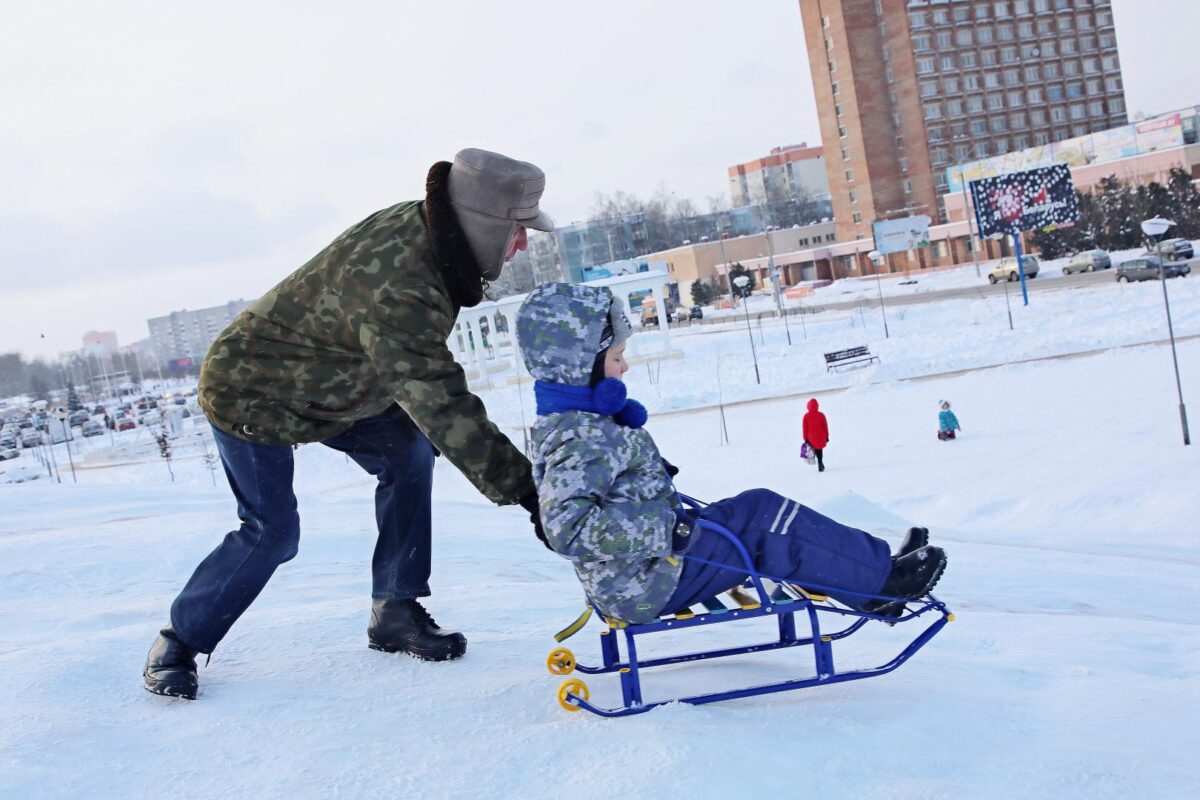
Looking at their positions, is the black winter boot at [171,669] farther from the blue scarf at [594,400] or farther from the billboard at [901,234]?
the billboard at [901,234]

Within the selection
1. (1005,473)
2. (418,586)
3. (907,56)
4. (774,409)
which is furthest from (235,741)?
(907,56)

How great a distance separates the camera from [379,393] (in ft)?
10.9

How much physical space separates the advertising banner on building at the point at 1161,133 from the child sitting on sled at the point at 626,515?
63295 mm

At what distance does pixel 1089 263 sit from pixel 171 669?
50095 mm

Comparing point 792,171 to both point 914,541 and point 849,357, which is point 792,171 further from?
point 914,541

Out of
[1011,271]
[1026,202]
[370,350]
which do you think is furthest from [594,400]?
[1026,202]

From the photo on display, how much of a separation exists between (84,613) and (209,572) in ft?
7.16

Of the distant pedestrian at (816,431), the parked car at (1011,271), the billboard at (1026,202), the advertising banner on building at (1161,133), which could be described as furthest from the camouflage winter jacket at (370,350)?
the advertising banner on building at (1161,133)

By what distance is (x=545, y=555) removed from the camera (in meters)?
7.16

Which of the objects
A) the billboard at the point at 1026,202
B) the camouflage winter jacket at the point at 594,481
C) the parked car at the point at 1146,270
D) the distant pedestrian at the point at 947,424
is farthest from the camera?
the billboard at the point at 1026,202

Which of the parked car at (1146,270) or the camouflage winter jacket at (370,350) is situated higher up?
the camouflage winter jacket at (370,350)

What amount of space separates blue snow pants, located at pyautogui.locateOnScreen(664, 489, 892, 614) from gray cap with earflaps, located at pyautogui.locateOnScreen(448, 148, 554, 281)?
3.26 feet

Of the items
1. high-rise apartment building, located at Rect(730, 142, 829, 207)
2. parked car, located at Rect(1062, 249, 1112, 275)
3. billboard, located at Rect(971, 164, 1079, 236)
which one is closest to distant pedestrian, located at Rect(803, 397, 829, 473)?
billboard, located at Rect(971, 164, 1079, 236)

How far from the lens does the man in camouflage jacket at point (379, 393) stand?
2.92 meters
